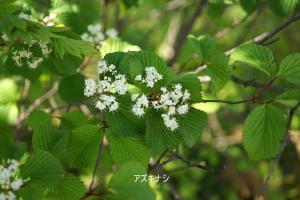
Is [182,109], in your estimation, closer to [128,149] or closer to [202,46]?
[128,149]

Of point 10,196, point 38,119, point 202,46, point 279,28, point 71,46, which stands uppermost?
point 279,28

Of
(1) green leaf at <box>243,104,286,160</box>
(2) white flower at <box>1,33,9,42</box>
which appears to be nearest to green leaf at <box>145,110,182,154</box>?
(1) green leaf at <box>243,104,286,160</box>

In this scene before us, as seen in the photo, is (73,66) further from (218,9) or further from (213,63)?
(218,9)

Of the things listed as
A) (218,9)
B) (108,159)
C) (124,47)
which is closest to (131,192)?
(124,47)

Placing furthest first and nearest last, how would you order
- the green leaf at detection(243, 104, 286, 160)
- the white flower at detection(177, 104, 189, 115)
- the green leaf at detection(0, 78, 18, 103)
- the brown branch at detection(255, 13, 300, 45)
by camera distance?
the green leaf at detection(0, 78, 18, 103)
the brown branch at detection(255, 13, 300, 45)
the green leaf at detection(243, 104, 286, 160)
the white flower at detection(177, 104, 189, 115)

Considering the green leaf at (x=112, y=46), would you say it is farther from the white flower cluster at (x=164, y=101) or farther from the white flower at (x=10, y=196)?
the white flower at (x=10, y=196)

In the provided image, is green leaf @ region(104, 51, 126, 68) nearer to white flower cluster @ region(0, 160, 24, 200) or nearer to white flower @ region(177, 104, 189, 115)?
white flower @ region(177, 104, 189, 115)

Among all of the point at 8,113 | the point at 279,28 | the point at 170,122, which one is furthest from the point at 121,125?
the point at 279,28
